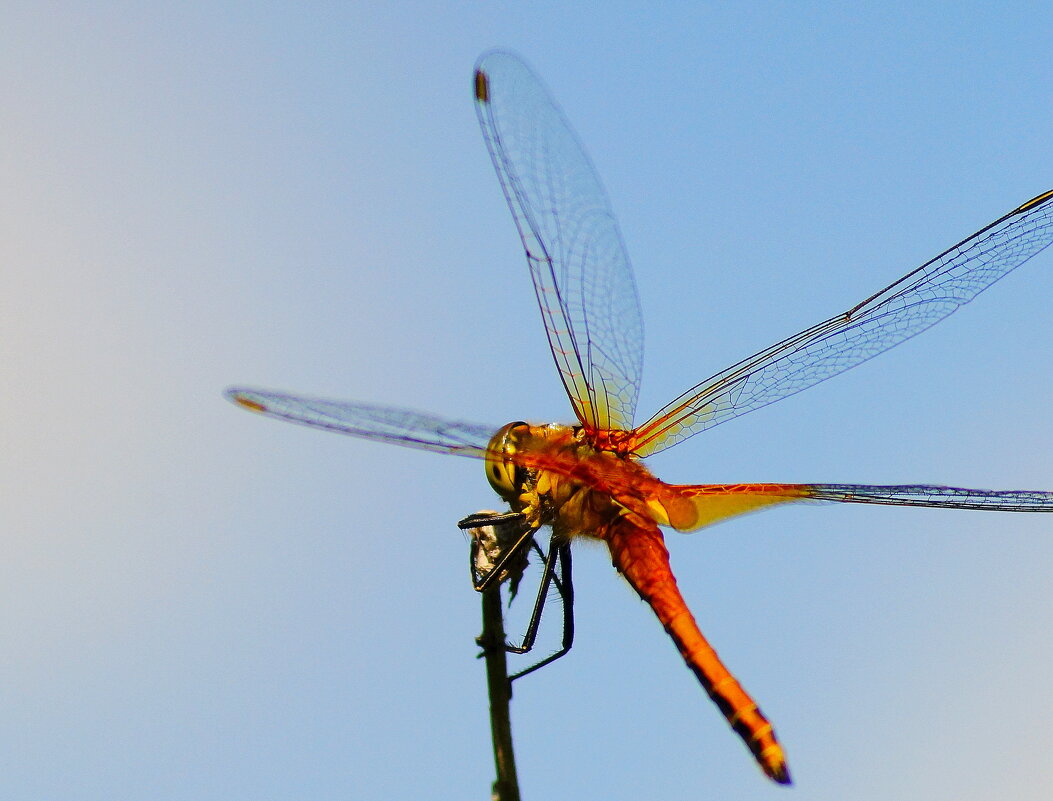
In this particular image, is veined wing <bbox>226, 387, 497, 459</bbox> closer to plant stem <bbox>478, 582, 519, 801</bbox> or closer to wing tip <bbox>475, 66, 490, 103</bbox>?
plant stem <bbox>478, 582, 519, 801</bbox>

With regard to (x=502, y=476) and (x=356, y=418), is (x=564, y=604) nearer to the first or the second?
(x=502, y=476)

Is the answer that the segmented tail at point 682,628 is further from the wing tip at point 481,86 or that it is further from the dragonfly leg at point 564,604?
the wing tip at point 481,86

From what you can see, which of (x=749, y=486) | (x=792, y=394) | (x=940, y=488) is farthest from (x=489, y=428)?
(x=940, y=488)

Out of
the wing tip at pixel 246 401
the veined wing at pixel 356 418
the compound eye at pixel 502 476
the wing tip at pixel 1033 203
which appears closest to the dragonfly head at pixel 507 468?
the compound eye at pixel 502 476

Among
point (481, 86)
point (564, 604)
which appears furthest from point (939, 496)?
point (481, 86)

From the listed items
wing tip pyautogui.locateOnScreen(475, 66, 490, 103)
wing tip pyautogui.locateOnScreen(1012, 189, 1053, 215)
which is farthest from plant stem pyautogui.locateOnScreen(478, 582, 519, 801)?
wing tip pyautogui.locateOnScreen(1012, 189, 1053, 215)

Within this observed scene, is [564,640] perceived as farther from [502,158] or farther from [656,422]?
[502,158]
